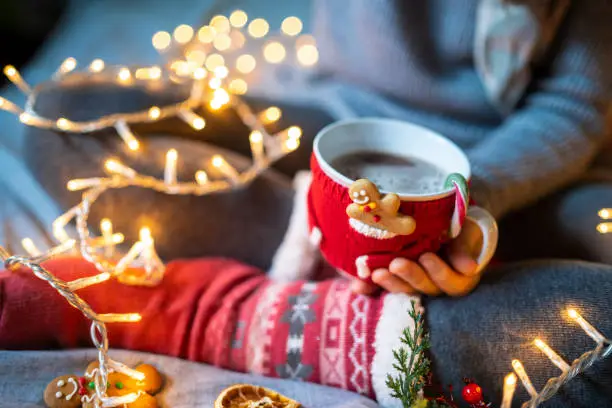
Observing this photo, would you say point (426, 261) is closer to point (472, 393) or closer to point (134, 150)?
point (472, 393)

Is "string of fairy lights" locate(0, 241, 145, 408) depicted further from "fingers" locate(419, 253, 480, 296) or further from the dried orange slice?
"fingers" locate(419, 253, 480, 296)

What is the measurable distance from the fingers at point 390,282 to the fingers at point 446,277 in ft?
0.09

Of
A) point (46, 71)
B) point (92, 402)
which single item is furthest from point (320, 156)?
point (46, 71)

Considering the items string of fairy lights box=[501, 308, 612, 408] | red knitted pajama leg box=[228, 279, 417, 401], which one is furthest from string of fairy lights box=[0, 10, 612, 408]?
red knitted pajama leg box=[228, 279, 417, 401]

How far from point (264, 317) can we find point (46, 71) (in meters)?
0.68

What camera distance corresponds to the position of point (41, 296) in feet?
1.69

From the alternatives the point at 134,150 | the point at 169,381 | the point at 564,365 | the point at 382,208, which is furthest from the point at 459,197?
the point at 134,150

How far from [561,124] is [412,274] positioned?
13.2 inches

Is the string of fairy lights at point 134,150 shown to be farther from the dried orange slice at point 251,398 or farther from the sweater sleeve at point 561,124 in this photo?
the sweater sleeve at point 561,124

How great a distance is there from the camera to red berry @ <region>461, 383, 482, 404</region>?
0.46 metres

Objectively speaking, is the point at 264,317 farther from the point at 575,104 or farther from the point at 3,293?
the point at 575,104

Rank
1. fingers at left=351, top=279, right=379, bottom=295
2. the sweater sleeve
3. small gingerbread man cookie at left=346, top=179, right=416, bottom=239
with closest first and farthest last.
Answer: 1. small gingerbread man cookie at left=346, top=179, right=416, bottom=239
2. fingers at left=351, top=279, right=379, bottom=295
3. the sweater sleeve

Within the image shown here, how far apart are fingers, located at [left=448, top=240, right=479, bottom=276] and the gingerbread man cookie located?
11.4 inches

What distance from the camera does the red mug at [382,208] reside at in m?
0.43
